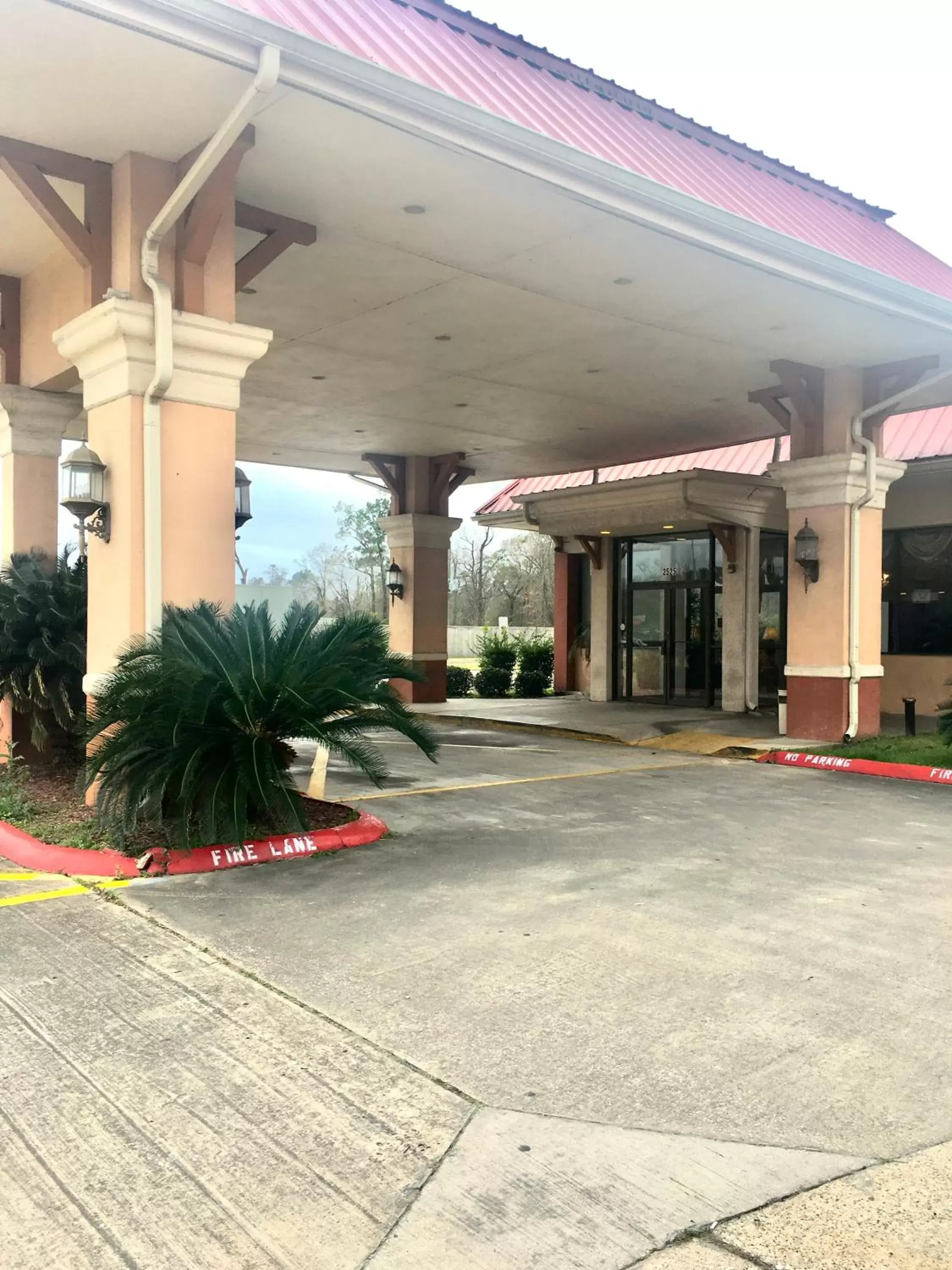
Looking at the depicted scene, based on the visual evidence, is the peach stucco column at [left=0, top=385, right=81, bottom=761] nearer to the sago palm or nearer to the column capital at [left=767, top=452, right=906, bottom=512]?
the sago palm

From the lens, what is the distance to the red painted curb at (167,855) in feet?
19.8

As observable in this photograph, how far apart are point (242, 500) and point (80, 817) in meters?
3.01

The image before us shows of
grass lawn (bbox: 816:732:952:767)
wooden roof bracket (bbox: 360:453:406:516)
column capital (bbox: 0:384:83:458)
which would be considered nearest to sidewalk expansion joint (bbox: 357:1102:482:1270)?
column capital (bbox: 0:384:83:458)

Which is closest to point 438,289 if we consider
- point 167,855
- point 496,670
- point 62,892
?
point 167,855

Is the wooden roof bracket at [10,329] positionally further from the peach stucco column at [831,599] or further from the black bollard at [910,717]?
the black bollard at [910,717]

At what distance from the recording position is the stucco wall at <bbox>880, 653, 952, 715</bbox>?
15.9 meters

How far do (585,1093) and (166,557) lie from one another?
16.3ft

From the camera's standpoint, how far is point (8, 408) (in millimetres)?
9391

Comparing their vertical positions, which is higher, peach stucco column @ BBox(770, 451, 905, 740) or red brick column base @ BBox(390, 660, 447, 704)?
peach stucco column @ BBox(770, 451, 905, 740)

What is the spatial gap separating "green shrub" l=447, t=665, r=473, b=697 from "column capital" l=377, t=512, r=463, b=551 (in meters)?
4.17

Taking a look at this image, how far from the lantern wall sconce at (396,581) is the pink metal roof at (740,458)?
9.74ft

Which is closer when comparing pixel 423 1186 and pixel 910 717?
pixel 423 1186

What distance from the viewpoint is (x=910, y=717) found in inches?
505

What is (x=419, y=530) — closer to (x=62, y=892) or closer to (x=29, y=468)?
(x=29, y=468)
